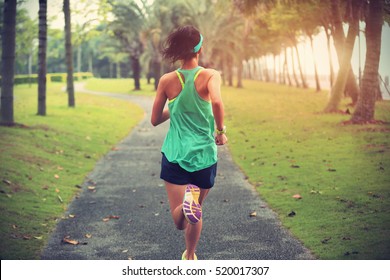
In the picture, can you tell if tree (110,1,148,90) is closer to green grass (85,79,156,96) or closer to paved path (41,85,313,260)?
green grass (85,79,156,96)

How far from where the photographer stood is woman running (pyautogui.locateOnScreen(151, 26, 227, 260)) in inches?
169

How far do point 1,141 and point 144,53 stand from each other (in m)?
36.4

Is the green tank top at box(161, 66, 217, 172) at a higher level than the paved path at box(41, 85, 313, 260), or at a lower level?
higher

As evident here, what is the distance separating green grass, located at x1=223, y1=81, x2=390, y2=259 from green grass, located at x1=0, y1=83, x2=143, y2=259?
313cm

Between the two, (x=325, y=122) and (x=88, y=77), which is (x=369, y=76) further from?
(x=88, y=77)

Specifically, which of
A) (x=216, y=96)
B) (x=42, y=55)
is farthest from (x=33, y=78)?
(x=216, y=96)

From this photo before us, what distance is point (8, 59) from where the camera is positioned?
15.2 m

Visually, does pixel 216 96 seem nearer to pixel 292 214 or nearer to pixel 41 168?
pixel 292 214

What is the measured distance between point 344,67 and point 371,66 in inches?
223

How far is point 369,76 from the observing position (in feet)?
45.4

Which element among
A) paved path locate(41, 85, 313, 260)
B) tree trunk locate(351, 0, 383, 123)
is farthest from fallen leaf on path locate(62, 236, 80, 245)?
tree trunk locate(351, 0, 383, 123)

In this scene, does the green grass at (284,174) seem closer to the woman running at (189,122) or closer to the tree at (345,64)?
the tree at (345,64)

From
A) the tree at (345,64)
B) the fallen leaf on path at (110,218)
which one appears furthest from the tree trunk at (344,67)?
the fallen leaf on path at (110,218)

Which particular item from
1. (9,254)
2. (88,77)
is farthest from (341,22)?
(88,77)
